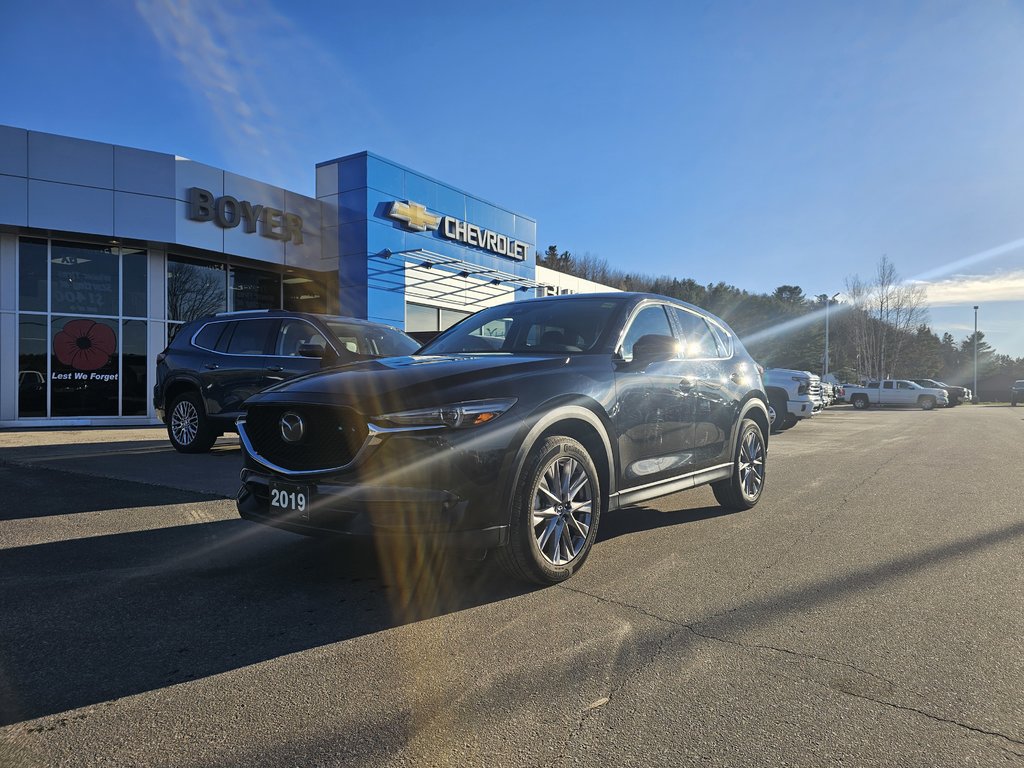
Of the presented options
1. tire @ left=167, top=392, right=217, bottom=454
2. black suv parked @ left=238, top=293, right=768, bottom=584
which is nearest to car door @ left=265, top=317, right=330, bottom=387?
tire @ left=167, top=392, right=217, bottom=454

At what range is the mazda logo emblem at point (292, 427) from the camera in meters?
3.48

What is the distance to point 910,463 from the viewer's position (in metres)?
9.53

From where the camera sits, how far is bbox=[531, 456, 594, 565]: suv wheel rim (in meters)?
3.56

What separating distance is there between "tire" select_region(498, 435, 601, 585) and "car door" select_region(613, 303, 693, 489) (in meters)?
0.44

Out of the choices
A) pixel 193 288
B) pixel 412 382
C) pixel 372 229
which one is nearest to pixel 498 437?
pixel 412 382

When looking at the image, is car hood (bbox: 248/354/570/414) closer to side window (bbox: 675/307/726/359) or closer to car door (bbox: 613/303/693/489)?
car door (bbox: 613/303/693/489)

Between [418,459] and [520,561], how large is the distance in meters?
0.78

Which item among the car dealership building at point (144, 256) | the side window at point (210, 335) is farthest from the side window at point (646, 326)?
the car dealership building at point (144, 256)

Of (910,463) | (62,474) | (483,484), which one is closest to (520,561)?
(483,484)

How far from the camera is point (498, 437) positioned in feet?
10.9

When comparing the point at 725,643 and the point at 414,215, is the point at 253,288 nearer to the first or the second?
the point at 414,215

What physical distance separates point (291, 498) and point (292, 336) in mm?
5568

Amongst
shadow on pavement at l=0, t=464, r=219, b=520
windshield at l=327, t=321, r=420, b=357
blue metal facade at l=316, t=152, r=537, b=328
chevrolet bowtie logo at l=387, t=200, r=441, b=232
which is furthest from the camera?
chevrolet bowtie logo at l=387, t=200, r=441, b=232

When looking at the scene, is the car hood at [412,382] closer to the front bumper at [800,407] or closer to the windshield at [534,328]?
the windshield at [534,328]
